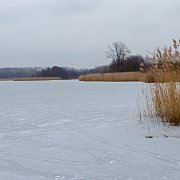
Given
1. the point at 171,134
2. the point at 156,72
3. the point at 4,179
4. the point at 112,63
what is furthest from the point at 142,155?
the point at 112,63

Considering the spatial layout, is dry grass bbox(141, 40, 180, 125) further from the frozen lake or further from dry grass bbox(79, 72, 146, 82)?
dry grass bbox(79, 72, 146, 82)

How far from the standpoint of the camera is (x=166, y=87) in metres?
4.51

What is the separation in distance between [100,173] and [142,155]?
25.3 inches

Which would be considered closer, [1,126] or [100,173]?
[100,173]

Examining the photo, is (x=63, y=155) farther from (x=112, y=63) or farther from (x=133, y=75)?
(x=112, y=63)

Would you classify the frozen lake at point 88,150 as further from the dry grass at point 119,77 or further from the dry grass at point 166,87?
the dry grass at point 119,77

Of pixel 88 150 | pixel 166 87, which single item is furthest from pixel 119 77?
pixel 88 150

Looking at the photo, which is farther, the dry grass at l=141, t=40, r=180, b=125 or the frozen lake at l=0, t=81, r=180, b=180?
the dry grass at l=141, t=40, r=180, b=125

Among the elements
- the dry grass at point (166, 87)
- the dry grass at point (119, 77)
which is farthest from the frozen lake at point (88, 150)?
the dry grass at point (119, 77)

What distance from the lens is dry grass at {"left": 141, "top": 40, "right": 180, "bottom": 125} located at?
429cm

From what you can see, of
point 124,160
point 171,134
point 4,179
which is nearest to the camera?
point 4,179

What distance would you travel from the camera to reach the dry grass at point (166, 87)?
14.1 feet

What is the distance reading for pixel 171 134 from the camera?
370 centimetres

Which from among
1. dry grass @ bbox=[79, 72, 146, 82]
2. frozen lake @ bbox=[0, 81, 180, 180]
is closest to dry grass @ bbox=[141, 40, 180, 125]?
frozen lake @ bbox=[0, 81, 180, 180]
